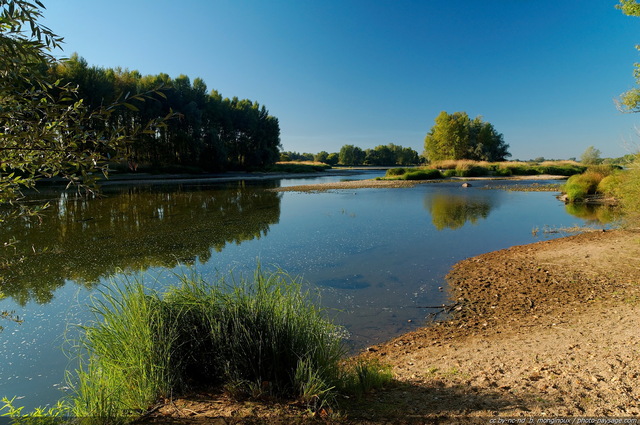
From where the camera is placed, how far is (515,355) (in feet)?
12.9

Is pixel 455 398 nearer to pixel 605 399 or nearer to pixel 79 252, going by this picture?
pixel 605 399

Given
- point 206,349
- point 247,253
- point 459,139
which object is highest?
point 459,139

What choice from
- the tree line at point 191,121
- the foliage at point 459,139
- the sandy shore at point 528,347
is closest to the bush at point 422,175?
the foliage at point 459,139

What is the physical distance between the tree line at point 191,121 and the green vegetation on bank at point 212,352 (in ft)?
118

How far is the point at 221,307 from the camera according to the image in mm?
3350

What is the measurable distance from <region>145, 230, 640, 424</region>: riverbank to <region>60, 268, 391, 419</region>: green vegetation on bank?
190 mm

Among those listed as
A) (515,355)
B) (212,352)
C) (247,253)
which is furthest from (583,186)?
A: (212,352)

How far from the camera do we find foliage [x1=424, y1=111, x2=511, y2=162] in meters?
66.4

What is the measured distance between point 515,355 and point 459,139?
6980cm

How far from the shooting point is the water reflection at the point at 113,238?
25.4ft

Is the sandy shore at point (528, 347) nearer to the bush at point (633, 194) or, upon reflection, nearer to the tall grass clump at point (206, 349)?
the tall grass clump at point (206, 349)

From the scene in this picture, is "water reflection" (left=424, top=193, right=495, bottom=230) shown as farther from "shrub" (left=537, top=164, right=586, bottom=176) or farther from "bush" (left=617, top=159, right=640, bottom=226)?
"shrub" (left=537, top=164, right=586, bottom=176)

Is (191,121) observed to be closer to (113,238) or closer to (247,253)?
(113,238)

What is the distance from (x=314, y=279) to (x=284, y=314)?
4.41 metres
